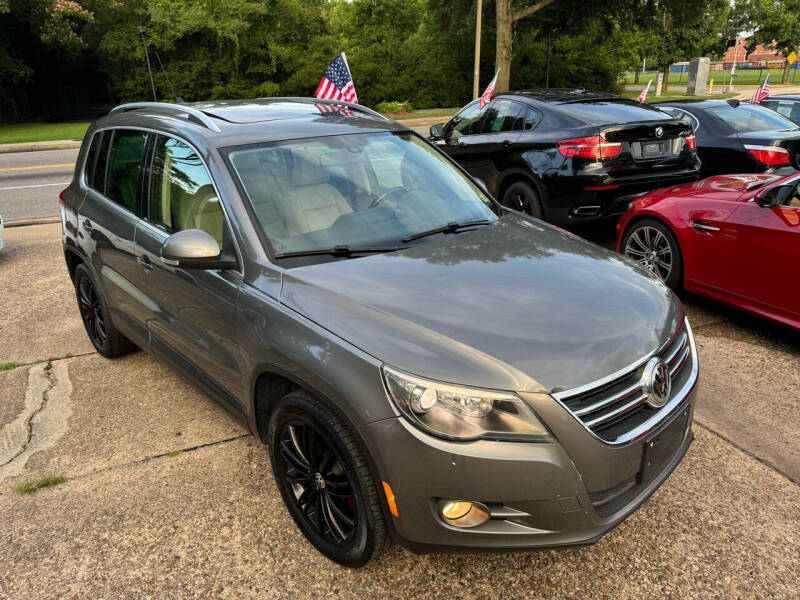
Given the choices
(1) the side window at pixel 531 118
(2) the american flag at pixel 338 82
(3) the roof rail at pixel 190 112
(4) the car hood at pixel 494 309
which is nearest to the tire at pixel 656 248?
(1) the side window at pixel 531 118

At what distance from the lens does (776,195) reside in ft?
14.2

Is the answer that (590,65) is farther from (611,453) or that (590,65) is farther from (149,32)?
(611,453)

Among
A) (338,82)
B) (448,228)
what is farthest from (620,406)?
(338,82)

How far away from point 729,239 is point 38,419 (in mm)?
4726

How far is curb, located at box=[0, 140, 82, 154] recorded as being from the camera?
20562 millimetres

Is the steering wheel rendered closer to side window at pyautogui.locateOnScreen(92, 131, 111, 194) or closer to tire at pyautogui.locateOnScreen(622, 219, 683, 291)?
side window at pyautogui.locateOnScreen(92, 131, 111, 194)

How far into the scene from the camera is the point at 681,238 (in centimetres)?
500

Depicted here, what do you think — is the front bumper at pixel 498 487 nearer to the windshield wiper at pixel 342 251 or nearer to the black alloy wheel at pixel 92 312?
the windshield wiper at pixel 342 251

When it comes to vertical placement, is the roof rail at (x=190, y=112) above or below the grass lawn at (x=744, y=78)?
above

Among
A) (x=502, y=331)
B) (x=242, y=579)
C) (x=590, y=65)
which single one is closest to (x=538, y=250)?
(x=502, y=331)

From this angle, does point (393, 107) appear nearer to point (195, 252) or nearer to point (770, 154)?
point (770, 154)

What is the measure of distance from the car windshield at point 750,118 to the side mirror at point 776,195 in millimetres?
3989

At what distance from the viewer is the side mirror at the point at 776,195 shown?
4305mm

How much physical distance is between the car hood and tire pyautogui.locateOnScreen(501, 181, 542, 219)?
370 centimetres
